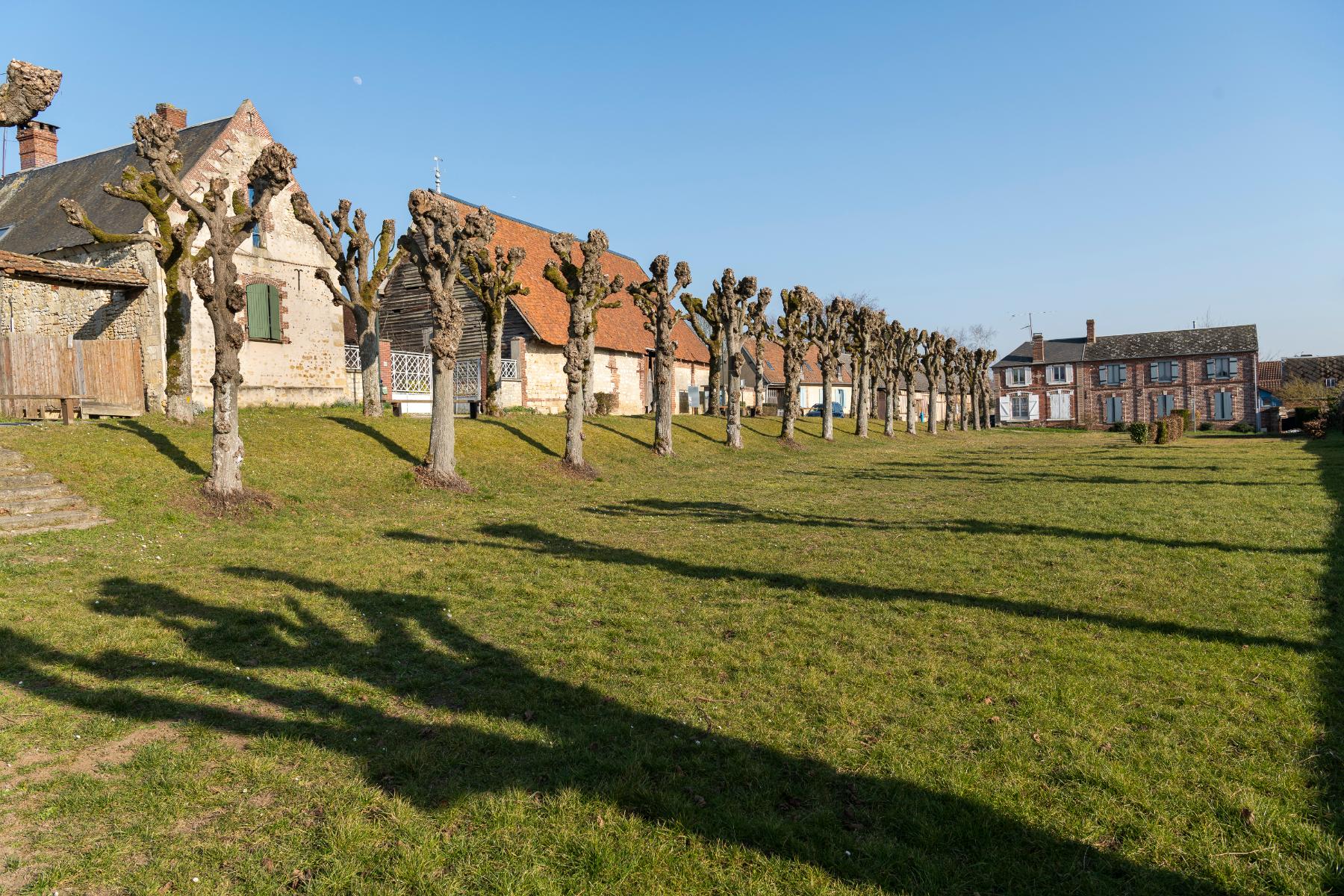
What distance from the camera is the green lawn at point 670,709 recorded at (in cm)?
354

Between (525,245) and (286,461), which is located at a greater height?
(525,245)

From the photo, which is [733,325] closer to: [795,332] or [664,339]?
[664,339]

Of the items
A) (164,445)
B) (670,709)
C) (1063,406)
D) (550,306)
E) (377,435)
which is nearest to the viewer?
(670,709)

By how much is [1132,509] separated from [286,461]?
1612cm

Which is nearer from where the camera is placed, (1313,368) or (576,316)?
(576,316)

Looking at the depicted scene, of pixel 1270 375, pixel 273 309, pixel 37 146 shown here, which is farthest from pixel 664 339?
pixel 1270 375

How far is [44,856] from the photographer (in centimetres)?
358

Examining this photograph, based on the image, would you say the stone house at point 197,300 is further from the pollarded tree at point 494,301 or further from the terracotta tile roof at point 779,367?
the terracotta tile roof at point 779,367

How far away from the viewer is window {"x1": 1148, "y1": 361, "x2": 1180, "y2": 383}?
2395 inches

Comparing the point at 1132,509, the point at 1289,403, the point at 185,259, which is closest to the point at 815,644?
the point at 1132,509

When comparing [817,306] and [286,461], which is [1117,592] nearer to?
[286,461]

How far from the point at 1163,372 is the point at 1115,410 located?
4463 millimetres

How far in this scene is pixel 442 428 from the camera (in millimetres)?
16203

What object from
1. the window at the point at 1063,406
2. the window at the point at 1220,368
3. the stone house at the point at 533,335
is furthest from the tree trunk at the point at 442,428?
the window at the point at 1220,368
